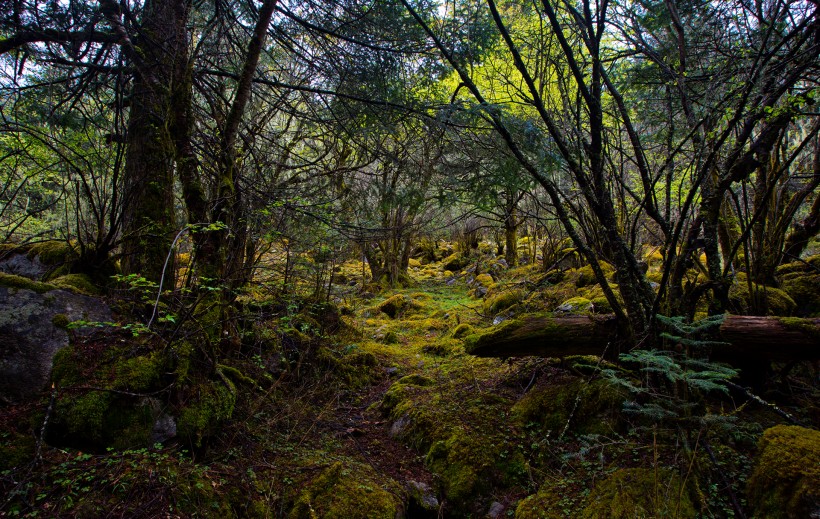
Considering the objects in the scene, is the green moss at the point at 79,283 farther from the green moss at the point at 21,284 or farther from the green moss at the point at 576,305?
the green moss at the point at 576,305

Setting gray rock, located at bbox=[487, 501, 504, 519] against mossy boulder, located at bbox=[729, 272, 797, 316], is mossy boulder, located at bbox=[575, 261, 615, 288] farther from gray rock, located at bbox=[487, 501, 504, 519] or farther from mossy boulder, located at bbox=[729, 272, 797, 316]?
gray rock, located at bbox=[487, 501, 504, 519]

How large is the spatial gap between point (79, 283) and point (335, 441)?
8.52 feet

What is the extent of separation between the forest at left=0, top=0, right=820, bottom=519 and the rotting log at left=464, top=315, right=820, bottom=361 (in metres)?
0.02

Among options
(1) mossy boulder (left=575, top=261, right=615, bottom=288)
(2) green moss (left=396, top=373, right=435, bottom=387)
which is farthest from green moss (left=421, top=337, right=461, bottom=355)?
(1) mossy boulder (left=575, top=261, right=615, bottom=288)

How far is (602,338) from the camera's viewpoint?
330 cm

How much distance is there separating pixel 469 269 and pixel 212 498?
45.2ft

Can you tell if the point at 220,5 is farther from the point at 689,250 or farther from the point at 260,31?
the point at 689,250

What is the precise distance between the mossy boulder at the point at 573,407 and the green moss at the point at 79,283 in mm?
3854

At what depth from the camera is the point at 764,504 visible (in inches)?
76.9

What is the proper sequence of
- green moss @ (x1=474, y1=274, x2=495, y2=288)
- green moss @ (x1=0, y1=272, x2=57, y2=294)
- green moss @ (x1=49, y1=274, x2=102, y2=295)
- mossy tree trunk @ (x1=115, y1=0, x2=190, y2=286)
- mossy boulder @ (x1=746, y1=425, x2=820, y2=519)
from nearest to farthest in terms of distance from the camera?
mossy boulder @ (x1=746, y1=425, x2=820, y2=519) < green moss @ (x1=0, y1=272, x2=57, y2=294) < green moss @ (x1=49, y1=274, x2=102, y2=295) < mossy tree trunk @ (x1=115, y1=0, x2=190, y2=286) < green moss @ (x1=474, y1=274, x2=495, y2=288)

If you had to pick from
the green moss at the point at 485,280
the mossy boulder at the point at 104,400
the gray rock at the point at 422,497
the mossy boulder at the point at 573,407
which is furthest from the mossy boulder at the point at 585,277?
the mossy boulder at the point at 104,400

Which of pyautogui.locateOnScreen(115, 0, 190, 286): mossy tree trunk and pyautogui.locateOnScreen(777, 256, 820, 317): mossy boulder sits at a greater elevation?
pyautogui.locateOnScreen(115, 0, 190, 286): mossy tree trunk

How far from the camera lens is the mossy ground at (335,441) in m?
2.05

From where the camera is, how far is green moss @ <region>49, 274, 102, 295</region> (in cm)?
300
